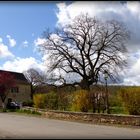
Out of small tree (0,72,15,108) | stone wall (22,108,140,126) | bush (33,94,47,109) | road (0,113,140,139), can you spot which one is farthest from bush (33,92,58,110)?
small tree (0,72,15,108)

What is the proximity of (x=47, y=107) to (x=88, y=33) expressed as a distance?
2254 centimetres

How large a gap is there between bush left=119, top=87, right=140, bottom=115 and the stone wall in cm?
118

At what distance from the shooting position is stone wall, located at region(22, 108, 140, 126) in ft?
83.8

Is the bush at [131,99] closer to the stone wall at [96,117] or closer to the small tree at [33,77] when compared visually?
the stone wall at [96,117]

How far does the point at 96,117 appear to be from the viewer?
2961 cm

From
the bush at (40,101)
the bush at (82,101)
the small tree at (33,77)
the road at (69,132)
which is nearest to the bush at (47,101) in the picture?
the bush at (40,101)

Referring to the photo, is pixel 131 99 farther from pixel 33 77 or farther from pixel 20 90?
pixel 33 77

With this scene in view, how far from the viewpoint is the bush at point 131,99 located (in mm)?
26906

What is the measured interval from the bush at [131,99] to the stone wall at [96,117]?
118cm

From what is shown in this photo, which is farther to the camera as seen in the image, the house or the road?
the house

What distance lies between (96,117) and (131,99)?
357cm

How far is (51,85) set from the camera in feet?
200

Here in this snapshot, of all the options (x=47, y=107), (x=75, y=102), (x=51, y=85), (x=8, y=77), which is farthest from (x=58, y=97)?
(x=8, y=77)

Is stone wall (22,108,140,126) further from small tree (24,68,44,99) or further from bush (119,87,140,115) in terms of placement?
small tree (24,68,44,99)
